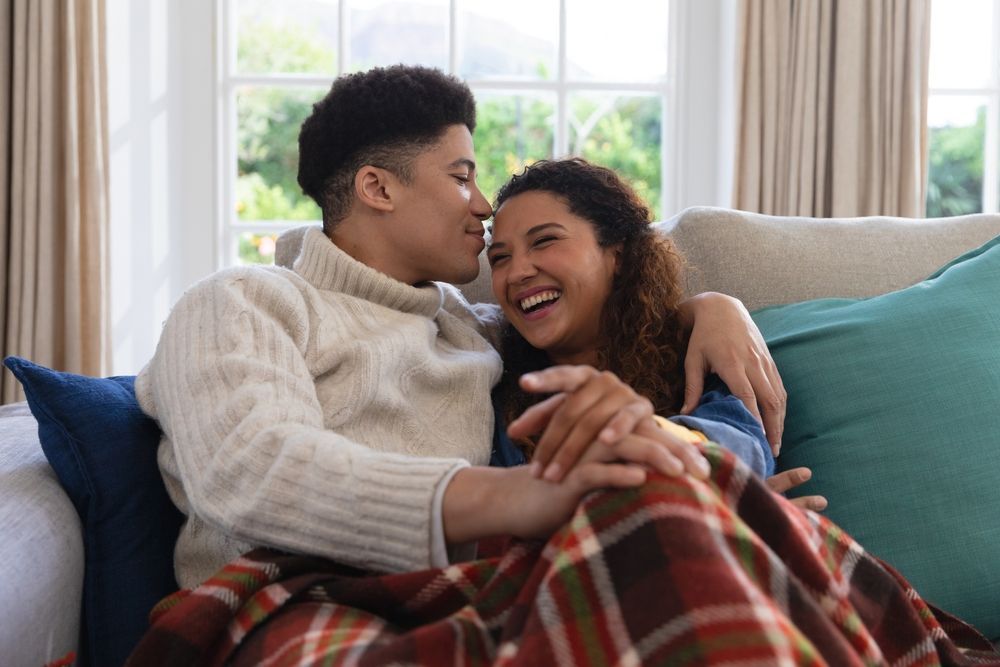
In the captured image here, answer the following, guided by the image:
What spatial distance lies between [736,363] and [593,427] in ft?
1.79

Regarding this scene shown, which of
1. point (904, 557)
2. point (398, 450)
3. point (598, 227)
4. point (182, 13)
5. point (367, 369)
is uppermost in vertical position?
point (182, 13)

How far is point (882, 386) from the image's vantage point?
1463 mm

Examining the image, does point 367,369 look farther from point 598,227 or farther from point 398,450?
point 598,227

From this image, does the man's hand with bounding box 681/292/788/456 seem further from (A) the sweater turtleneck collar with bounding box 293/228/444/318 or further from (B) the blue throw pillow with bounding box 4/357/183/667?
(B) the blue throw pillow with bounding box 4/357/183/667

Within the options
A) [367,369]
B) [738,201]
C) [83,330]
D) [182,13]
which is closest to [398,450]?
[367,369]

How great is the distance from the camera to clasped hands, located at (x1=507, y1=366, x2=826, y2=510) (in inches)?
37.0

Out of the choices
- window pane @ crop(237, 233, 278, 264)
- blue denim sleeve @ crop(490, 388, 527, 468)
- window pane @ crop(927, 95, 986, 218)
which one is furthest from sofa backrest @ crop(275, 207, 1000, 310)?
window pane @ crop(927, 95, 986, 218)

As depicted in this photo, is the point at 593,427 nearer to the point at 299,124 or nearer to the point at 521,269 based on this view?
the point at 521,269

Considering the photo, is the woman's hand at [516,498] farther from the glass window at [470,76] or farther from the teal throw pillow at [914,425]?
the glass window at [470,76]

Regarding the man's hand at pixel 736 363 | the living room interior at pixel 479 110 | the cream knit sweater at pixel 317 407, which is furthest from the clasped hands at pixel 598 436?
the living room interior at pixel 479 110

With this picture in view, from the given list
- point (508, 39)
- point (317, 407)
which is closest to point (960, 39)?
point (508, 39)

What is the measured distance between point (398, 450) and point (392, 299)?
28cm

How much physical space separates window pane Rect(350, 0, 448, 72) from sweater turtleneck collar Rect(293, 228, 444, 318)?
1862 mm

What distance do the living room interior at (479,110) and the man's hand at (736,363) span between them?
1.05 meters
